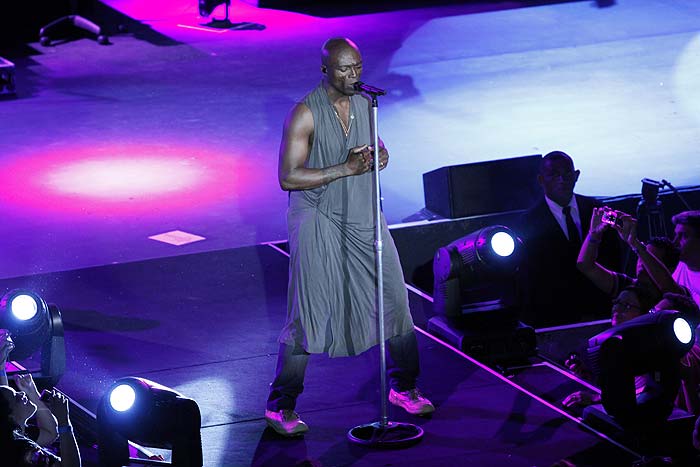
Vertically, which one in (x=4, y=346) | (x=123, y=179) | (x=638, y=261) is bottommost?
(x=4, y=346)

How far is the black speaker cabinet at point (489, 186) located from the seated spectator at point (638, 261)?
111cm

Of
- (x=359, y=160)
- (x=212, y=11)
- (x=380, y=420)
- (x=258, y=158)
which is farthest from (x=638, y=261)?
(x=212, y=11)

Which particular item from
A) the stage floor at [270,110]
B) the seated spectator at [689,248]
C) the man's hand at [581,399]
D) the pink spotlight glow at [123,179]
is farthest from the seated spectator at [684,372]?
the pink spotlight glow at [123,179]

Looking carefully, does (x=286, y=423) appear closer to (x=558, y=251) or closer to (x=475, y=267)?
(x=475, y=267)

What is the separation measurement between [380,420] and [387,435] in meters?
0.08

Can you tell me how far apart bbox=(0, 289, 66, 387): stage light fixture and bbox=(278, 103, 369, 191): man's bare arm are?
1.37 meters

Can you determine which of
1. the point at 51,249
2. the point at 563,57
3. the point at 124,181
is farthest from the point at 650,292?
the point at 563,57

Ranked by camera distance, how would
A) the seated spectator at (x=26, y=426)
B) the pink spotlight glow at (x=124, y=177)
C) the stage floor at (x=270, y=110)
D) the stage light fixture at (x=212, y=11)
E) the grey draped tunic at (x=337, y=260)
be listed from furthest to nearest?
the stage light fixture at (x=212, y=11) → the pink spotlight glow at (x=124, y=177) → the stage floor at (x=270, y=110) → the grey draped tunic at (x=337, y=260) → the seated spectator at (x=26, y=426)

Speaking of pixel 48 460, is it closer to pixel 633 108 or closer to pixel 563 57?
pixel 633 108

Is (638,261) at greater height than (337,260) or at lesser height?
lesser

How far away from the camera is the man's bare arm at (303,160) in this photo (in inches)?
200

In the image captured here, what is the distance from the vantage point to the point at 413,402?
552 cm

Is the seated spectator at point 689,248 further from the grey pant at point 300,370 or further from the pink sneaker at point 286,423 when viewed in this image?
the pink sneaker at point 286,423

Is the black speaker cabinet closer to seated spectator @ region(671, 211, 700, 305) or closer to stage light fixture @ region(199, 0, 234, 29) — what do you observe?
seated spectator @ region(671, 211, 700, 305)
